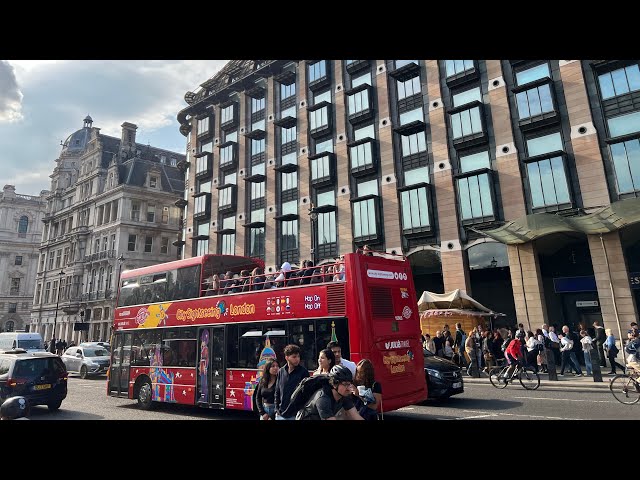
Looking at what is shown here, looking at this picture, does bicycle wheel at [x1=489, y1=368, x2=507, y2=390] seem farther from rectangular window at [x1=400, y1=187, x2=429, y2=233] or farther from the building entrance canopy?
rectangular window at [x1=400, y1=187, x2=429, y2=233]

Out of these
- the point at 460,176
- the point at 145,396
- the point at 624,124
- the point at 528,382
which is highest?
the point at 624,124

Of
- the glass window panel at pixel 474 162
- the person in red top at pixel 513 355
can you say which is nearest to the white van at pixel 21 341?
the person in red top at pixel 513 355

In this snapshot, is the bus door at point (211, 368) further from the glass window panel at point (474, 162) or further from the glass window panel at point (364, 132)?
the glass window panel at point (364, 132)

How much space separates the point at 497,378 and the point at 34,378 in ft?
48.3

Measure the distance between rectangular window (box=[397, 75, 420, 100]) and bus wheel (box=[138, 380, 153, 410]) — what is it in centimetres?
2489

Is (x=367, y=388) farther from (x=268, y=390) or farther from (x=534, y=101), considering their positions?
(x=534, y=101)

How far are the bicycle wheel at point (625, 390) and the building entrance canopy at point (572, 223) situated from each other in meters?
9.55

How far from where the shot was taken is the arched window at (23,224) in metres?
67.0

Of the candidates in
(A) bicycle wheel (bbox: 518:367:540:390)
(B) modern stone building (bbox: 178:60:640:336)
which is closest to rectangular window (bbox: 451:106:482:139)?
(B) modern stone building (bbox: 178:60:640:336)

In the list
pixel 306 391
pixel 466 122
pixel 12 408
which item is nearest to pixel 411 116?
pixel 466 122

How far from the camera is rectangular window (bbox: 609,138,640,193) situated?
2031cm

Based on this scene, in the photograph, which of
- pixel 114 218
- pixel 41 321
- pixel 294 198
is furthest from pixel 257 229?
pixel 41 321

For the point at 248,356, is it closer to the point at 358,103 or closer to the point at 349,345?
the point at 349,345

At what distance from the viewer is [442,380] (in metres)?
11.3
